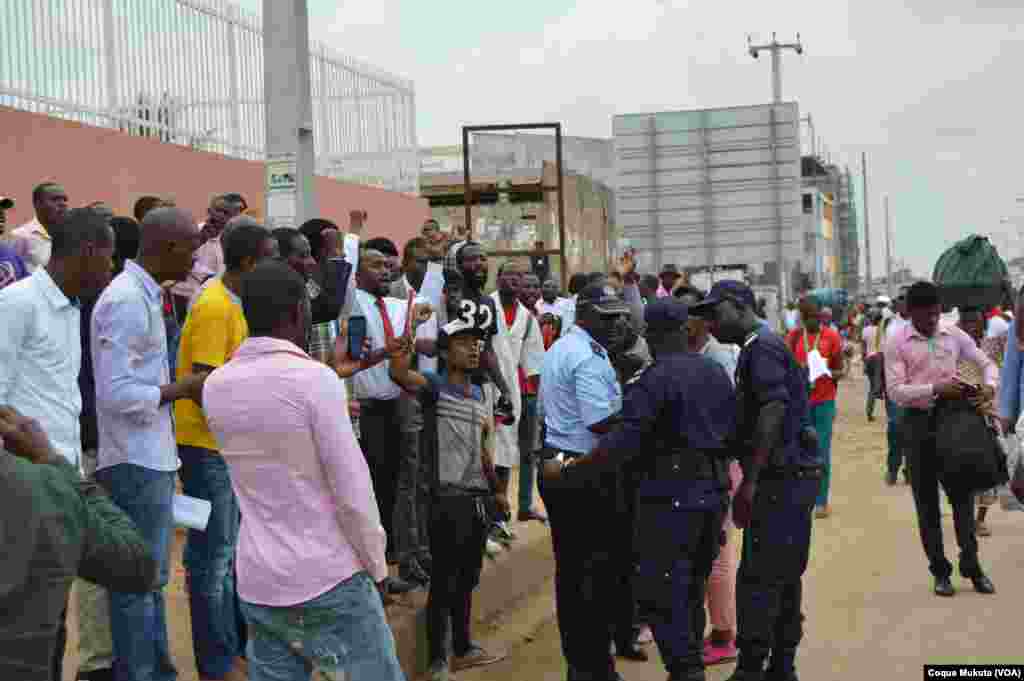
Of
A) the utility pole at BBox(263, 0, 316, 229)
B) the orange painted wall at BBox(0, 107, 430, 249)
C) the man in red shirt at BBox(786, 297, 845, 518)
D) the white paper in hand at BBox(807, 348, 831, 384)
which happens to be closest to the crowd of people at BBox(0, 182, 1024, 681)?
the utility pole at BBox(263, 0, 316, 229)

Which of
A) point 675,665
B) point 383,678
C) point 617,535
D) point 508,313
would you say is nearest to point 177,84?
point 508,313

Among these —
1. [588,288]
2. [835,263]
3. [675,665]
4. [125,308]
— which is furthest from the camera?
[835,263]

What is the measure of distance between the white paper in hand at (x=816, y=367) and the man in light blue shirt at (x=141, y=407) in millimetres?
8506

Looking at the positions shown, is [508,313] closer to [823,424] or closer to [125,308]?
[823,424]

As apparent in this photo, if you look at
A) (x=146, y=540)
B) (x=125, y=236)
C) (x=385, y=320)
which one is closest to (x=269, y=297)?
(x=146, y=540)

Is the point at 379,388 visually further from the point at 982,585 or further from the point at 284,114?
the point at 982,585

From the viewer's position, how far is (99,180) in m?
10.1

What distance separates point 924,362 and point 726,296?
9.41 ft

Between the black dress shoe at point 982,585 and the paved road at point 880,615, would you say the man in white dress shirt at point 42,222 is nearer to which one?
the paved road at point 880,615

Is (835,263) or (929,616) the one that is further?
(835,263)

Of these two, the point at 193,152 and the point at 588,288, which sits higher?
the point at 193,152

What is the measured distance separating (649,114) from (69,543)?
90.3 feet

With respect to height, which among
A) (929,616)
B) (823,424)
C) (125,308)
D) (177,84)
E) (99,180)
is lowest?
(929,616)

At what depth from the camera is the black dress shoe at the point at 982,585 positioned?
970 centimetres
